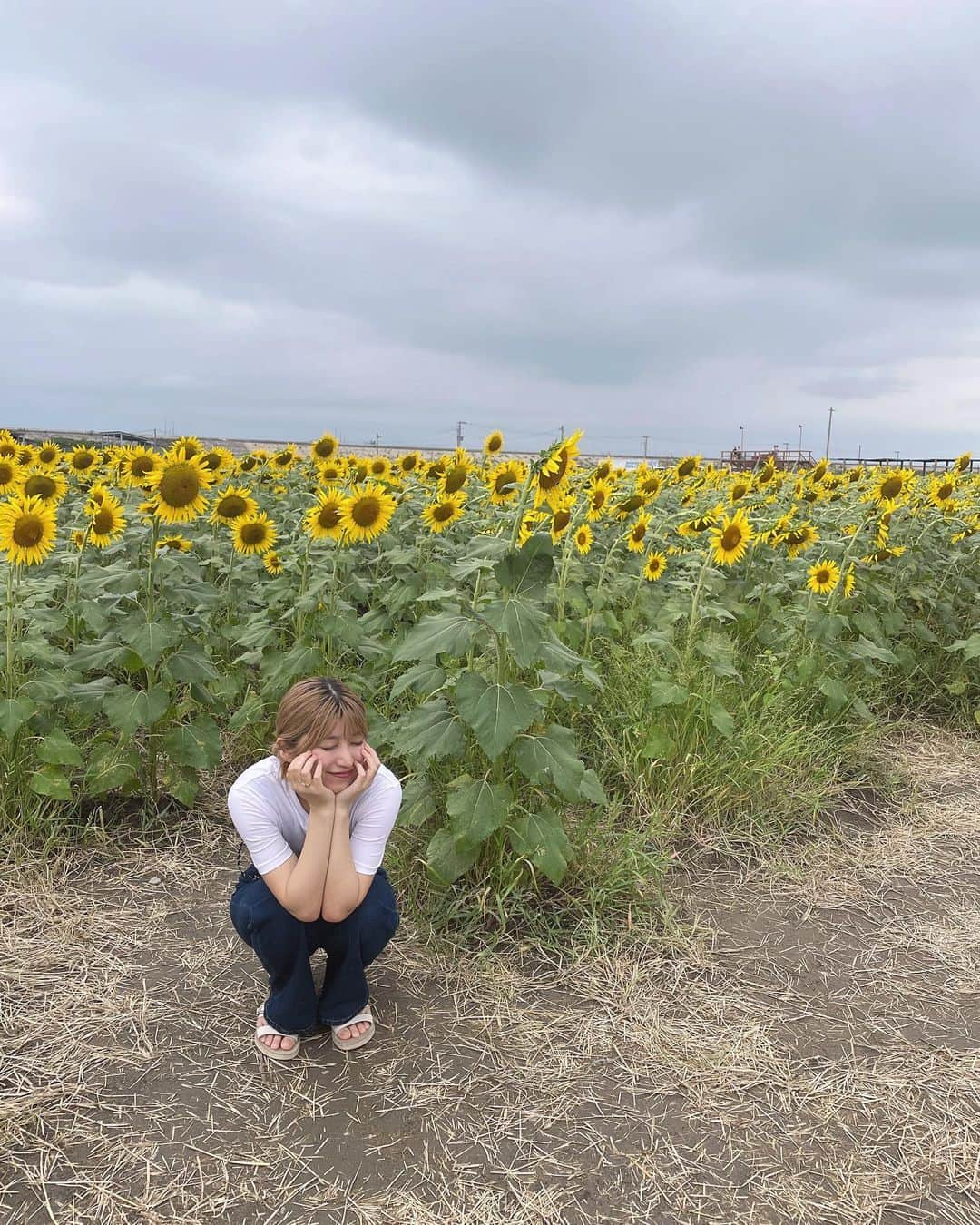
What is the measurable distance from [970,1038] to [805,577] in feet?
9.44

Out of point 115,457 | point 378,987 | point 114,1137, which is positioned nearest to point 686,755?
point 378,987

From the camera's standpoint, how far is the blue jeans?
2553mm

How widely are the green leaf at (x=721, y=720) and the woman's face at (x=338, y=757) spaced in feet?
7.11

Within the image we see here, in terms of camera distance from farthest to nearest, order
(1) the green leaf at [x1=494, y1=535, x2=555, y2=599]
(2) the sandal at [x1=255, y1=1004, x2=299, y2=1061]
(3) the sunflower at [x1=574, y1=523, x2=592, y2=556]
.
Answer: (3) the sunflower at [x1=574, y1=523, x2=592, y2=556], (1) the green leaf at [x1=494, y1=535, x2=555, y2=599], (2) the sandal at [x1=255, y1=1004, x2=299, y2=1061]

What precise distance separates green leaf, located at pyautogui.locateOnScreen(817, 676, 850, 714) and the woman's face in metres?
3.15

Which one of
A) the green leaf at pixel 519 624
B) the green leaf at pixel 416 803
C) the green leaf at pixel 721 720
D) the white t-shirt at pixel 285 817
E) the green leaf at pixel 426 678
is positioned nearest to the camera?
the white t-shirt at pixel 285 817

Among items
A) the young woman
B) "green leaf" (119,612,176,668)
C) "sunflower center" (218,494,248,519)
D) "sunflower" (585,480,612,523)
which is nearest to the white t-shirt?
the young woman

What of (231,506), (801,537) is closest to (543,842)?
(231,506)

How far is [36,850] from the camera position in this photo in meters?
3.70

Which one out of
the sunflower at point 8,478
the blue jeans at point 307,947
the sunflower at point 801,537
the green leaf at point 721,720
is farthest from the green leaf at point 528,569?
the sunflower at point 8,478

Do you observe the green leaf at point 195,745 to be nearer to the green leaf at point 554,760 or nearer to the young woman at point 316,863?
the young woman at point 316,863

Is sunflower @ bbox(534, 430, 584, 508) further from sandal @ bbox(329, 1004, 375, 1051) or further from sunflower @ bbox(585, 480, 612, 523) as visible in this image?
sandal @ bbox(329, 1004, 375, 1051)

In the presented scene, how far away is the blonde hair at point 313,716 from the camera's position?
2.41 m

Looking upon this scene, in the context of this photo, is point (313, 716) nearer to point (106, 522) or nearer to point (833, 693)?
point (106, 522)
